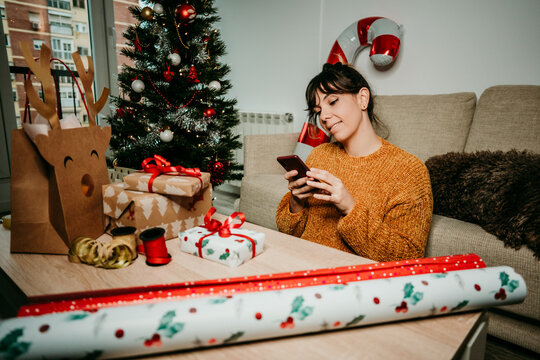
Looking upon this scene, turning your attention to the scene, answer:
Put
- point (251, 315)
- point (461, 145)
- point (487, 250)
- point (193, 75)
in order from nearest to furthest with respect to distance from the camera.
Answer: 1. point (251, 315)
2. point (487, 250)
3. point (461, 145)
4. point (193, 75)

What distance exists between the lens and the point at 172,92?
2078 millimetres

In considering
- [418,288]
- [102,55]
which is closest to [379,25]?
[418,288]

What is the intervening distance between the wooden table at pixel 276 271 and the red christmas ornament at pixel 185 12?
1.47 meters

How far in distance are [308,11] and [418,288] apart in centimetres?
240

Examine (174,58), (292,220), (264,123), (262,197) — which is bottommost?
(262,197)

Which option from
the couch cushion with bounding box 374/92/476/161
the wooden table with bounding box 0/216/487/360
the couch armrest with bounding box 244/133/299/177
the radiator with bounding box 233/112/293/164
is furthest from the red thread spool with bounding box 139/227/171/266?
the radiator with bounding box 233/112/293/164

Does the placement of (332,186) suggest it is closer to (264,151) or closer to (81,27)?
(264,151)

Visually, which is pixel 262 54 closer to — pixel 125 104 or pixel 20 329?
pixel 125 104

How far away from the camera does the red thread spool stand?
2.40ft

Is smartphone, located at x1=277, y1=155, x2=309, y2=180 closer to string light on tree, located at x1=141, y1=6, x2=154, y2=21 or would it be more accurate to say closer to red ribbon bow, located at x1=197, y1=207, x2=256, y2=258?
red ribbon bow, located at x1=197, y1=207, x2=256, y2=258

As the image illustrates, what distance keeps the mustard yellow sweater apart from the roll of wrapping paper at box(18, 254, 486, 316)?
241 millimetres

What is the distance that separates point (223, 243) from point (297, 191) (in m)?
0.30

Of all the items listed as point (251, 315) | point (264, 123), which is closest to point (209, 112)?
point (264, 123)

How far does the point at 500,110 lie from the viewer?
144 cm
